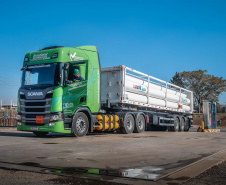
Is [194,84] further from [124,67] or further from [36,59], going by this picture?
[36,59]

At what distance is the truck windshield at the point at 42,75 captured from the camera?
1092 cm

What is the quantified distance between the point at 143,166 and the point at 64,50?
24.3ft

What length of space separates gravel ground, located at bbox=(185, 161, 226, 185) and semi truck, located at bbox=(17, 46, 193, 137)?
23.1ft

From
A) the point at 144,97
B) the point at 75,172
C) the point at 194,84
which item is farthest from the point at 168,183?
the point at 194,84

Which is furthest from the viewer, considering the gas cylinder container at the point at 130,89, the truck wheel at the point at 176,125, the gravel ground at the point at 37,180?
the truck wheel at the point at 176,125

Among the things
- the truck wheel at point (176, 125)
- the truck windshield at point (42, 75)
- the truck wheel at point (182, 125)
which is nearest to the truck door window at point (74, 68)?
the truck windshield at point (42, 75)

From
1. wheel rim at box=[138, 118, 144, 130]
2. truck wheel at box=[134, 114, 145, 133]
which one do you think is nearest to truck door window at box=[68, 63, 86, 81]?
truck wheel at box=[134, 114, 145, 133]

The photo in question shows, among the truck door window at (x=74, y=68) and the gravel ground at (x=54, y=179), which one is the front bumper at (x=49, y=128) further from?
the gravel ground at (x=54, y=179)

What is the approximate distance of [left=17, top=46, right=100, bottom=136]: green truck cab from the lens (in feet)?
35.3

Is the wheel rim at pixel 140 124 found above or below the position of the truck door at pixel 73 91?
below

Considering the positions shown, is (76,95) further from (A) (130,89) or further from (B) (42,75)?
(A) (130,89)

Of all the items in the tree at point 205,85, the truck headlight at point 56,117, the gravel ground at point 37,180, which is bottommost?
the gravel ground at point 37,180

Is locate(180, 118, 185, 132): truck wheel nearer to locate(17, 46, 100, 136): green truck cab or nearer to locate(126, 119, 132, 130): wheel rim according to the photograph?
locate(126, 119, 132, 130): wheel rim

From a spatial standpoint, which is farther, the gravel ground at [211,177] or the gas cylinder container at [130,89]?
the gas cylinder container at [130,89]
